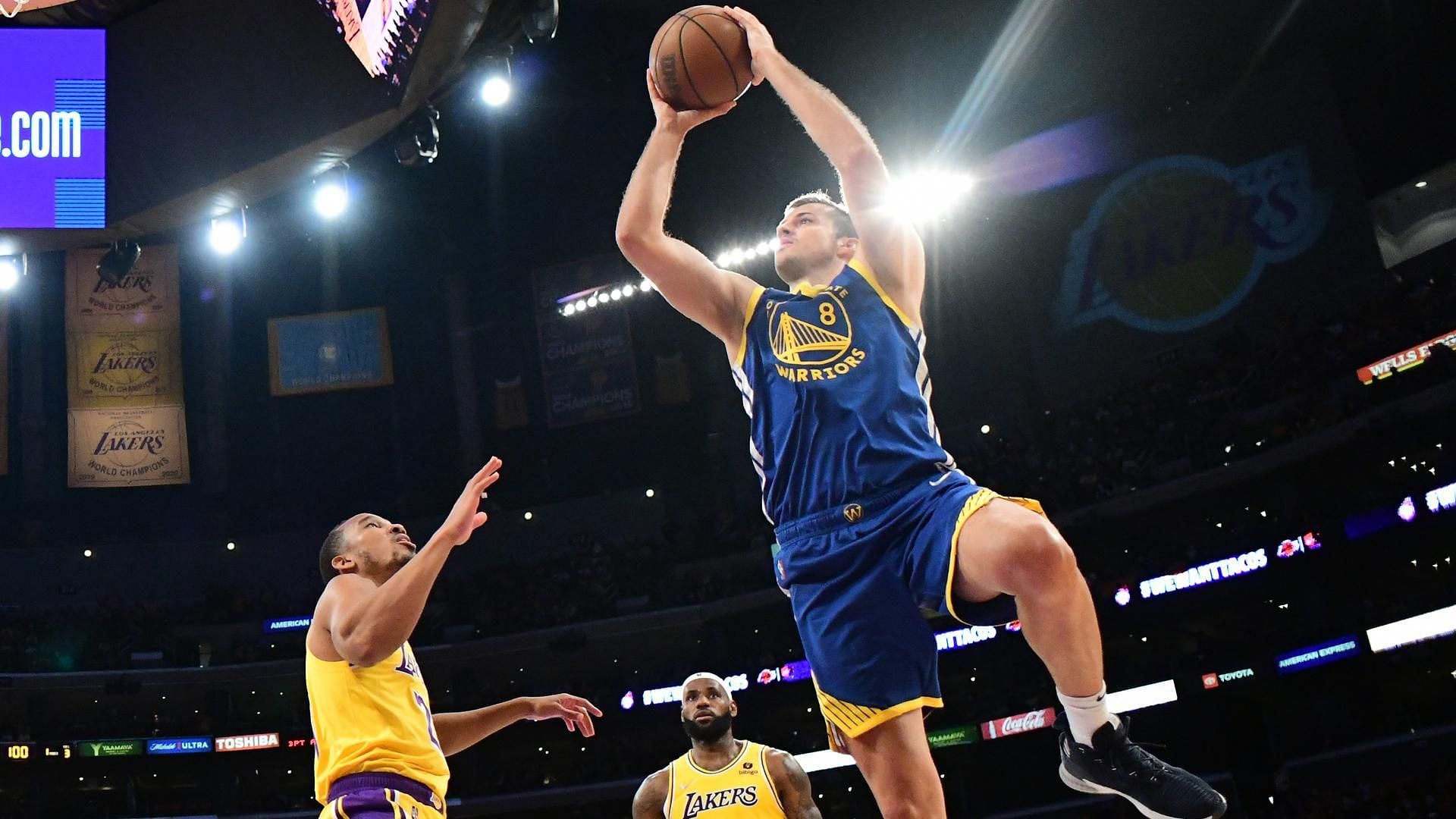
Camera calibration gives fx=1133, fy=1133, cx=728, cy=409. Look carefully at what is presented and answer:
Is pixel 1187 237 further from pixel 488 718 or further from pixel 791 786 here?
pixel 488 718

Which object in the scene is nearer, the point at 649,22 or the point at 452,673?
the point at 649,22

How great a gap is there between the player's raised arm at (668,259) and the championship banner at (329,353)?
67.0 ft

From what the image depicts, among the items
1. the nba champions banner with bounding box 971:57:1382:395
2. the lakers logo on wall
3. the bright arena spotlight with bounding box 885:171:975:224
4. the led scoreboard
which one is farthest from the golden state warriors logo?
the led scoreboard

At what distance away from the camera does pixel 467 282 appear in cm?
2741

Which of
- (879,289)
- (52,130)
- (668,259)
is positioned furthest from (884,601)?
(52,130)

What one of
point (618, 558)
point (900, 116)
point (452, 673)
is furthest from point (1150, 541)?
point (452, 673)

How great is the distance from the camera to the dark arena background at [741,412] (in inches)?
765

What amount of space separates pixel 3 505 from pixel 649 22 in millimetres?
18612

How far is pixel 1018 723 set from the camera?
2055cm

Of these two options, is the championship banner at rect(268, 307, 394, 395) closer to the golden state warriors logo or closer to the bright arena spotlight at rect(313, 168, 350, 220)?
the bright arena spotlight at rect(313, 168, 350, 220)

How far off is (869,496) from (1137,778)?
1003 millimetres

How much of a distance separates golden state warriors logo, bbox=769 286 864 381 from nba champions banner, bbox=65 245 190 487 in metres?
18.6

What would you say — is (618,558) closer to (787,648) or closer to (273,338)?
(787,648)

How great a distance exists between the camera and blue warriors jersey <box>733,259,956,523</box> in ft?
10.7
